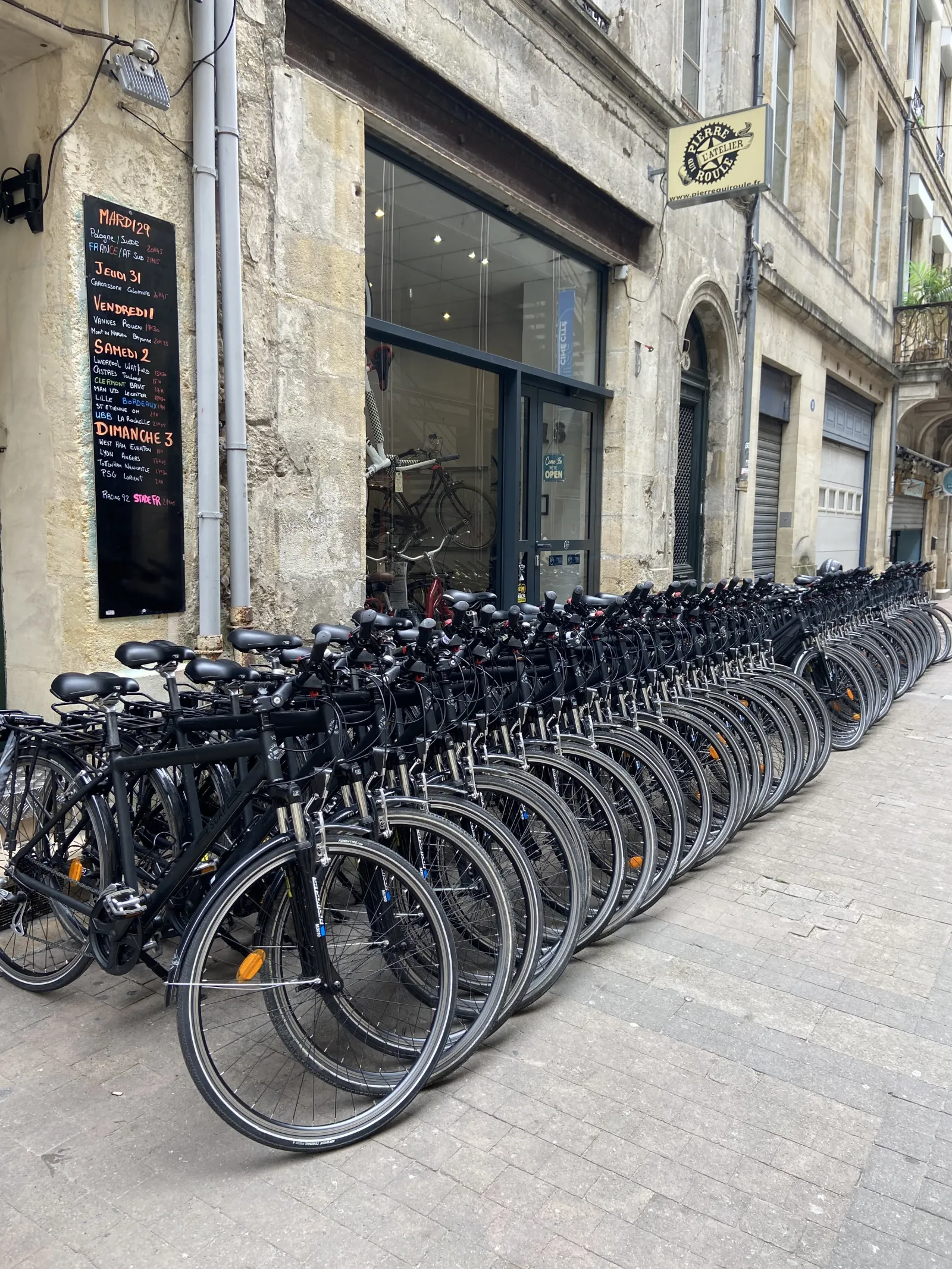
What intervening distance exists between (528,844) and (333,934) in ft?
2.82

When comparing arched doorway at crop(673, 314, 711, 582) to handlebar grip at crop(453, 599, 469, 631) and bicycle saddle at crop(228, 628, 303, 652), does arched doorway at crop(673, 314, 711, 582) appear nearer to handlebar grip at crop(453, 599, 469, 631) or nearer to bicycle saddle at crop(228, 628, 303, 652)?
handlebar grip at crop(453, 599, 469, 631)

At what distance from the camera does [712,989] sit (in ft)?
10.1

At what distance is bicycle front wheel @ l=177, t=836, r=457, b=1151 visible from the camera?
2.13 meters

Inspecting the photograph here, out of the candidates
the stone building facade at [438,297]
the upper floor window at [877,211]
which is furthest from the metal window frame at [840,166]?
the stone building facade at [438,297]

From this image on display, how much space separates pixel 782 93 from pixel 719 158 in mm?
5929

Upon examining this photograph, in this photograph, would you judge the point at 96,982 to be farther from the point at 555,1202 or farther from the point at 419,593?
the point at 419,593

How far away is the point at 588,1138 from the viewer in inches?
91.0

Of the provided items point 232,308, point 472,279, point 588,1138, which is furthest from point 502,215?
point 588,1138

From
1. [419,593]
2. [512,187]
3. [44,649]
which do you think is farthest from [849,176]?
[44,649]

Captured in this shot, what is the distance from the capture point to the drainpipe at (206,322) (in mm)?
4125

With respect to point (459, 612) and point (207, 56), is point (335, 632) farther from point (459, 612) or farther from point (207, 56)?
point (207, 56)

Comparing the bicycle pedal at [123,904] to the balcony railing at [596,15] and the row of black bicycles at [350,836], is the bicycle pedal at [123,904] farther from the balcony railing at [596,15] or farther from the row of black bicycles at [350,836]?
the balcony railing at [596,15]

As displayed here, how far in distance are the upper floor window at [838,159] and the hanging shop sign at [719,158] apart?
7963 mm

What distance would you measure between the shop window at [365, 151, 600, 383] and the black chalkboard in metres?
2.05
